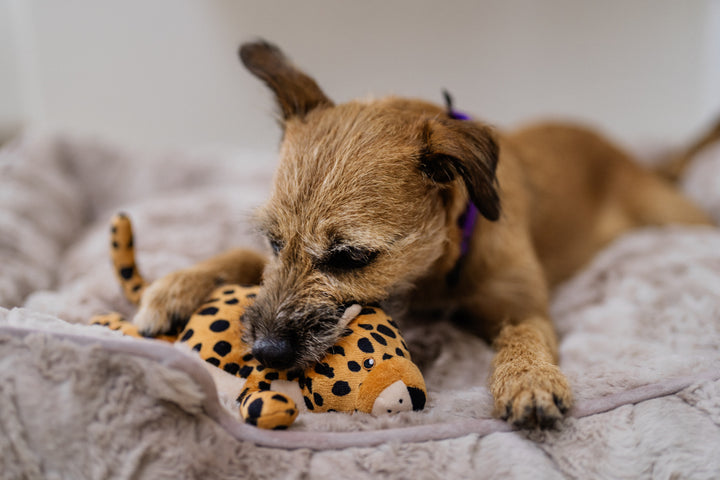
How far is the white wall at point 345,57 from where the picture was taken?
4.13 meters

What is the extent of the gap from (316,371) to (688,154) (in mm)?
3471

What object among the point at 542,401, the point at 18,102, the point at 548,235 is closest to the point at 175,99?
the point at 18,102

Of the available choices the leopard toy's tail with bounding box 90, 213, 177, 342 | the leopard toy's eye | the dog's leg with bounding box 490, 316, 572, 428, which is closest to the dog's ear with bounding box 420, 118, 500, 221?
the dog's leg with bounding box 490, 316, 572, 428

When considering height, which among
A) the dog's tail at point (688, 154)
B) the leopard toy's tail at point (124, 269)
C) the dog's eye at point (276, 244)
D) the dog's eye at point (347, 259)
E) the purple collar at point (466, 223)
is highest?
the dog's tail at point (688, 154)

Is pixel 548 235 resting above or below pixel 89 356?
above

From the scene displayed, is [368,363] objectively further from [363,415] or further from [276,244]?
Answer: [276,244]

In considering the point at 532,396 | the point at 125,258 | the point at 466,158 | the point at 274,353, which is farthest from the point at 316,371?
the point at 125,258

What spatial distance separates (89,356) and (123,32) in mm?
3773

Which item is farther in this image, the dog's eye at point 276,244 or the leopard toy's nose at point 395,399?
the dog's eye at point 276,244

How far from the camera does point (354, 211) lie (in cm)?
153

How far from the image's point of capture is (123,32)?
4.15m

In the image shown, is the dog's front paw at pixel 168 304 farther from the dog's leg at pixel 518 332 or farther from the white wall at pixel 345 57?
the white wall at pixel 345 57

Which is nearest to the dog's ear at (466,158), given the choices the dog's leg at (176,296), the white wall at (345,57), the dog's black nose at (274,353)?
the dog's black nose at (274,353)

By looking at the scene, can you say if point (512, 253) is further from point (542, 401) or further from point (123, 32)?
point (123, 32)
